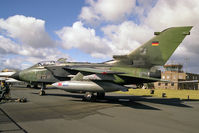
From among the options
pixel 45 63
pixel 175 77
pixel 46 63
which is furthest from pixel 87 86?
pixel 175 77

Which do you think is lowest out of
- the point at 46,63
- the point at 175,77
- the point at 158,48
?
the point at 175,77

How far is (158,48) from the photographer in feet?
40.9

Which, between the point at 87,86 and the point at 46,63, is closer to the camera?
the point at 87,86

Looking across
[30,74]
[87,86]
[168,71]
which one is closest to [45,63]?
[30,74]

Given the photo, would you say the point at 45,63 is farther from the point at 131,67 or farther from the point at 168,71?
the point at 168,71

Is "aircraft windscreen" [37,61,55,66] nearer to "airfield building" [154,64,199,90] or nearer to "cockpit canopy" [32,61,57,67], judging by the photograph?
"cockpit canopy" [32,61,57,67]

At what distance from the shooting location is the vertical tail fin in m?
12.1

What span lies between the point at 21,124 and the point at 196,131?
616 cm

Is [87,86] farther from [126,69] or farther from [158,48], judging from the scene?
[158,48]

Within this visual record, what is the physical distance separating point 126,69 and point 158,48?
2961 millimetres

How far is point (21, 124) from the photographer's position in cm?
569

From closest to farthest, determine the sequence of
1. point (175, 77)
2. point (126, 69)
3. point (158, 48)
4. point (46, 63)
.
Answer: point (158, 48), point (126, 69), point (46, 63), point (175, 77)

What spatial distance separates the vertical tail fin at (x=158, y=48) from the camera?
39.6 feet

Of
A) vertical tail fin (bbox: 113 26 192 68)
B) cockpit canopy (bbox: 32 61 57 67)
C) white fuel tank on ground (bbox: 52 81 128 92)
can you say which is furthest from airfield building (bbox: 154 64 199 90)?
cockpit canopy (bbox: 32 61 57 67)
